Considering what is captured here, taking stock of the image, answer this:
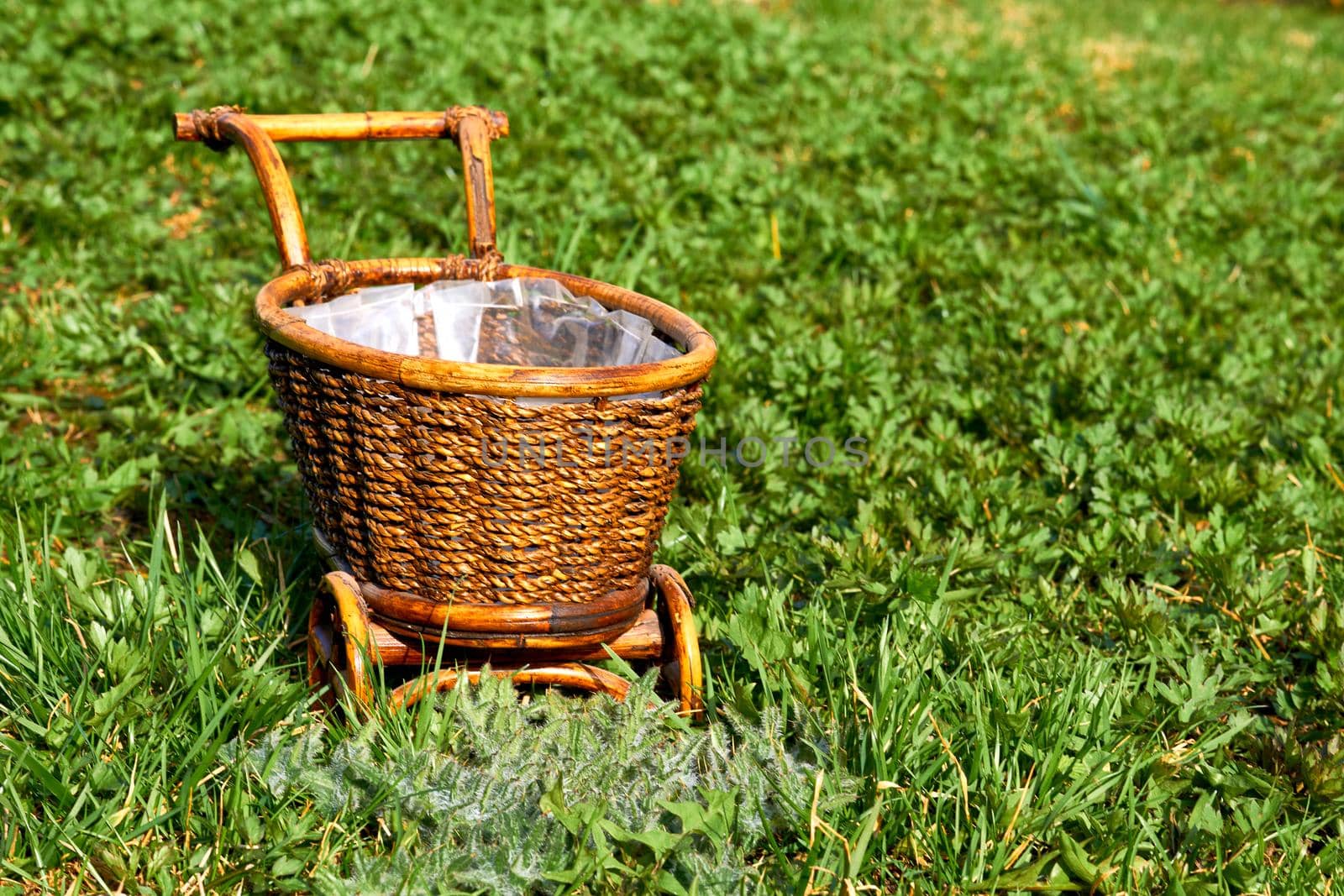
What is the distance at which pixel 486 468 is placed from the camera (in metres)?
1.94

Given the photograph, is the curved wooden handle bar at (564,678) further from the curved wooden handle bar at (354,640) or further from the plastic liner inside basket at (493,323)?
the plastic liner inside basket at (493,323)

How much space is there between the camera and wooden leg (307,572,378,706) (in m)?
2.06

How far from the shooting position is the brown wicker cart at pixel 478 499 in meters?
1.91

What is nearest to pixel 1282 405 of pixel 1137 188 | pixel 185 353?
pixel 1137 188

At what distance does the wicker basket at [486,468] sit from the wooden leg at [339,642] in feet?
0.15

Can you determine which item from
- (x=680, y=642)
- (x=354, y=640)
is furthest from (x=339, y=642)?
(x=680, y=642)

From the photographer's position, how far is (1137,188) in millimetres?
5031

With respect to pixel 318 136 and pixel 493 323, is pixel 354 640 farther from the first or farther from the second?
pixel 318 136

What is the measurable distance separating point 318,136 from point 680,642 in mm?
1179

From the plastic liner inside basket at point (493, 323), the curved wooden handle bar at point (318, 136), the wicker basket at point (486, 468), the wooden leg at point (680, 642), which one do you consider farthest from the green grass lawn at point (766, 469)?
the curved wooden handle bar at point (318, 136)

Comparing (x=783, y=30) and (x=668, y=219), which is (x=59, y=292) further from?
(x=783, y=30)

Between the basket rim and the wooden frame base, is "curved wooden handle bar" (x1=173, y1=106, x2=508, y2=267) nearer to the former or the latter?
the basket rim

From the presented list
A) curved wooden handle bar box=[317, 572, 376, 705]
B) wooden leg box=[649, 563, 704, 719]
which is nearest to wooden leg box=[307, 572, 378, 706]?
curved wooden handle bar box=[317, 572, 376, 705]

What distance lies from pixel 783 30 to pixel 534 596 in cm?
462
